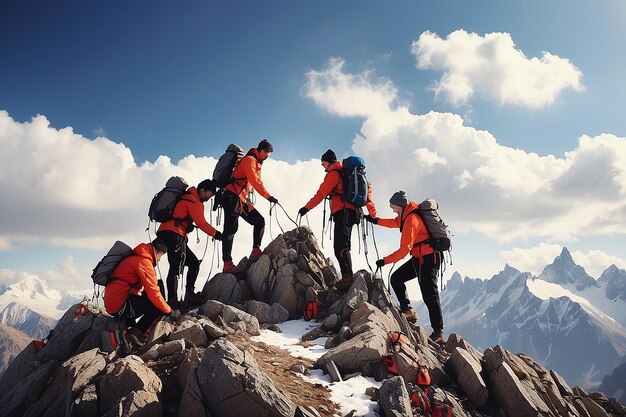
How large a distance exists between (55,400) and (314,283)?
34.0 feet

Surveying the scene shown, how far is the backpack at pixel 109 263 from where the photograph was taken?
9555 millimetres

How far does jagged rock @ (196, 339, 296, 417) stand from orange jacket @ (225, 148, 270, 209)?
863 centimetres

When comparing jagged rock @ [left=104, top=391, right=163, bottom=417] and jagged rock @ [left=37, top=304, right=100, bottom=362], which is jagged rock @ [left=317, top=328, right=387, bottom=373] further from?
jagged rock @ [left=37, top=304, right=100, bottom=362]

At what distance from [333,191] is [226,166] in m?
4.58

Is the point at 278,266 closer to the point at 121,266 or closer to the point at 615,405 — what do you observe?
the point at 121,266

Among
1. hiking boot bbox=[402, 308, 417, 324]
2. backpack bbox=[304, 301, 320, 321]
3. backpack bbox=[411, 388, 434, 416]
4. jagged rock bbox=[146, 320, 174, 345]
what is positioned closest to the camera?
backpack bbox=[411, 388, 434, 416]

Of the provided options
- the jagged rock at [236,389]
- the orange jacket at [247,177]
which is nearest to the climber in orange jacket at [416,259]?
the orange jacket at [247,177]

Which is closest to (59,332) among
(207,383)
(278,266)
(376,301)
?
(207,383)

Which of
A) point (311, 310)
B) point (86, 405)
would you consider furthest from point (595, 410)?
point (86, 405)

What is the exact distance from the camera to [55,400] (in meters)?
8.10

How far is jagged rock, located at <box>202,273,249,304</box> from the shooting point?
15.5 meters

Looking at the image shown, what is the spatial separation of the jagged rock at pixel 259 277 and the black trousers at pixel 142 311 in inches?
257

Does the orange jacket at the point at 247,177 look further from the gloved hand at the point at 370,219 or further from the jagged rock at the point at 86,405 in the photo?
the jagged rock at the point at 86,405

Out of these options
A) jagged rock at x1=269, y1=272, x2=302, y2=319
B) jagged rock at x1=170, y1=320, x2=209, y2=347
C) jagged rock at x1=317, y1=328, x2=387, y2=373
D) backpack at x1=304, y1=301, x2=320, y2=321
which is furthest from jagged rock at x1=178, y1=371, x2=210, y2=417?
jagged rock at x1=269, y1=272, x2=302, y2=319
